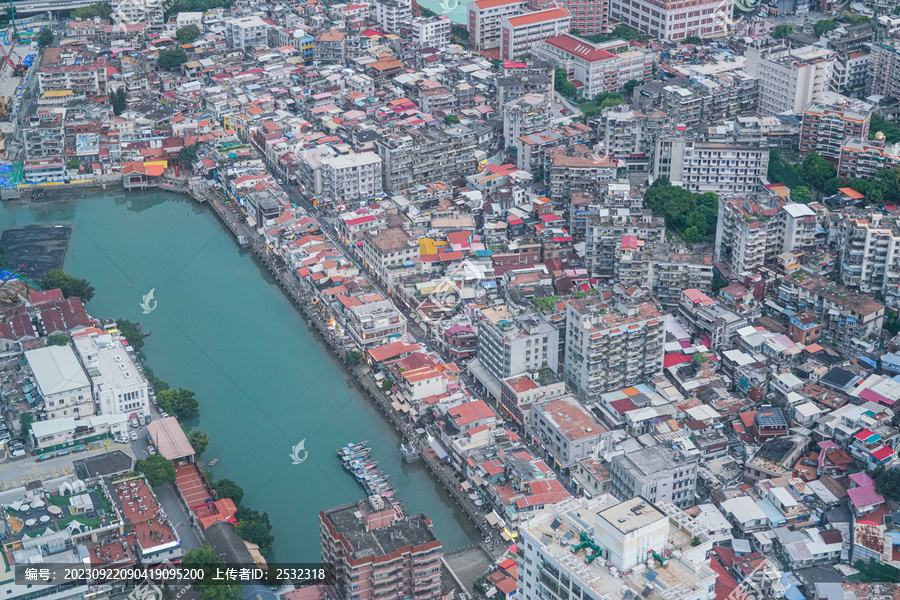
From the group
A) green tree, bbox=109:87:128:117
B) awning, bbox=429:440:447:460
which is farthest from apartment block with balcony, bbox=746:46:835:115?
green tree, bbox=109:87:128:117

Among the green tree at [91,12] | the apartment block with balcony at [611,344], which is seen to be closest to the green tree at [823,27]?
the apartment block with balcony at [611,344]

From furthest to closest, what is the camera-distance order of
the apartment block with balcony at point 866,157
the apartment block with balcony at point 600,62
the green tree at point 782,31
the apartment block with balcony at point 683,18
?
the apartment block with balcony at point 683,18
the green tree at point 782,31
the apartment block with balcony at point 600,62
the apartment block with balcony at point 866,157

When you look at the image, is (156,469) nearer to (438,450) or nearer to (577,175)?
(438,450)

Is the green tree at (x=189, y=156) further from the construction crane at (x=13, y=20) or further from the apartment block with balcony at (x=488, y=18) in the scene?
the construction crane at (x=13, y=20)

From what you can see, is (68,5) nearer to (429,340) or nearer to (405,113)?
(405,113)

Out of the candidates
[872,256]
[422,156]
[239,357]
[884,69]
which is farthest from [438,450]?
[884,69]

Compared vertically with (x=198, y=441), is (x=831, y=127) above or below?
above
